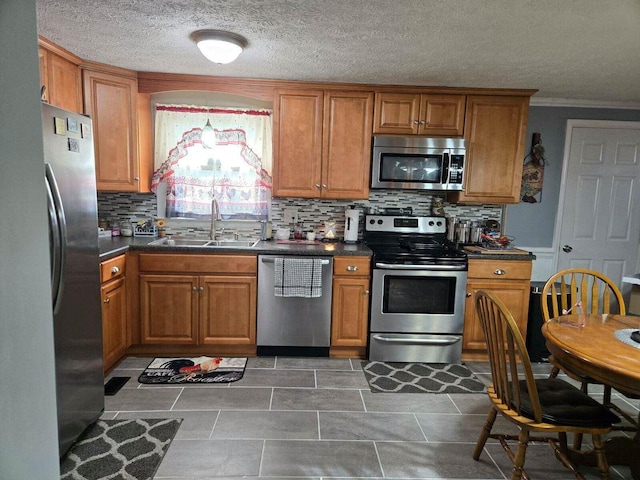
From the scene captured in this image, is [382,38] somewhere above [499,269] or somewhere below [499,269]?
above

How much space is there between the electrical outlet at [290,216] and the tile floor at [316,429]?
4.45ft

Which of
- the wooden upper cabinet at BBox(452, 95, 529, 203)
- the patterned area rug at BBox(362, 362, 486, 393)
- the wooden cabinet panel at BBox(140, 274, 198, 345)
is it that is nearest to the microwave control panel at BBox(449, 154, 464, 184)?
the wooden upper cabinet at BBox(452, 95, 529, 203)

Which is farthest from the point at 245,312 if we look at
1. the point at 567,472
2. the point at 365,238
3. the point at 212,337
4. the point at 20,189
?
the point at 20,189

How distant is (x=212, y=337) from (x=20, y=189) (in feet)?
8.50

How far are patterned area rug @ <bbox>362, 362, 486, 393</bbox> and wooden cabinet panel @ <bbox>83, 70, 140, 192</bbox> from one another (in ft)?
8.22

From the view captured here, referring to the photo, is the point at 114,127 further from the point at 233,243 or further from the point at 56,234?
the point at 56,234

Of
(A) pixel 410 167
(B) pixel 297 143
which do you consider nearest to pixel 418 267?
(A) pixel 410 167

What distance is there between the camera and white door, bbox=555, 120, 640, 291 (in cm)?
388

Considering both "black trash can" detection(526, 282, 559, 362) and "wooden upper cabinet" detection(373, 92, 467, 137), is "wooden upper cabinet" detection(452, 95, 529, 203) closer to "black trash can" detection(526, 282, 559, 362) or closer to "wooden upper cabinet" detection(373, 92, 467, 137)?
"wooden upper cabinet" detection(373, 92, 467, 137)

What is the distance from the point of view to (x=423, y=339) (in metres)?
3.32

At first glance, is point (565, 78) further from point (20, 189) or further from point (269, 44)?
point (20, 189)

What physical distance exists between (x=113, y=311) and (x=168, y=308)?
42 centimetres

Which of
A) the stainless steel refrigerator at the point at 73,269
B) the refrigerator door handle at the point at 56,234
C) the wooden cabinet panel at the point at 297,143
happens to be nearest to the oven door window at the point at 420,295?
the wooden cabinet panel at the point at 297,143

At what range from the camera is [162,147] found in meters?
3.71
